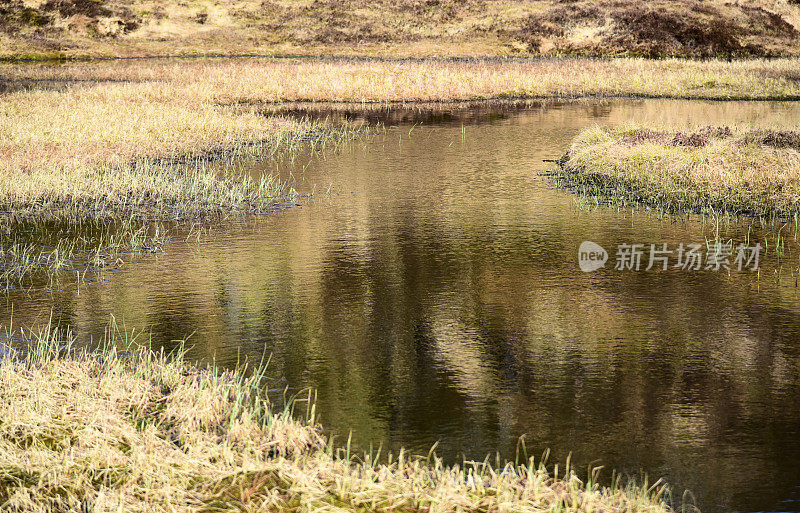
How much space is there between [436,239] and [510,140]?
50.0 feet

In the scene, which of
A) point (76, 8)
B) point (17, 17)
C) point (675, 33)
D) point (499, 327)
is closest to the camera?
point (499, 327)

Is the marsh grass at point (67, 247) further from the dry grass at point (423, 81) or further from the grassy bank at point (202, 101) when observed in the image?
the dry grass at point (423, 81)

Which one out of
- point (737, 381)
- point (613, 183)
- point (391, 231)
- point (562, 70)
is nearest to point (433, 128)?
point (613, 183)

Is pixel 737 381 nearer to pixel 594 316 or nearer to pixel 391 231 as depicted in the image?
pixel 594 316

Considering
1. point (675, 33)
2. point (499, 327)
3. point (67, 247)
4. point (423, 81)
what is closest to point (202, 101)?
point (423, 81)

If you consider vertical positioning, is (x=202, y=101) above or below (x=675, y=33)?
below

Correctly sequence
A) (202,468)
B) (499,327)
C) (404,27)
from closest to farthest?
1. (202,468)
2. (499,327)
3. (404,27)

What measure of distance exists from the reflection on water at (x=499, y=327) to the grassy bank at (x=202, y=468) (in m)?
0.85

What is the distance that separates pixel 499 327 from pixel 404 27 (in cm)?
8199

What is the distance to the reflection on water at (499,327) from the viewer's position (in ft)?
28.6

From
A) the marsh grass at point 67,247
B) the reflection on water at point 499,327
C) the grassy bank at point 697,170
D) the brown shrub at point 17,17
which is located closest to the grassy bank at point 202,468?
the reflection on water at point 499,327

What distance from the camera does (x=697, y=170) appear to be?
21344 mm

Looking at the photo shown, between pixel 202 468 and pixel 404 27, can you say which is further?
pixel 404 27

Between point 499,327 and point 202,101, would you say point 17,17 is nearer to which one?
point 202,101
